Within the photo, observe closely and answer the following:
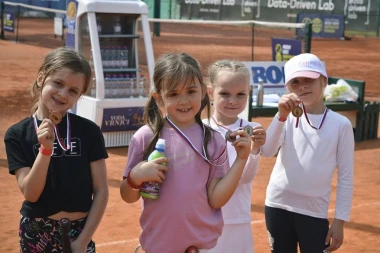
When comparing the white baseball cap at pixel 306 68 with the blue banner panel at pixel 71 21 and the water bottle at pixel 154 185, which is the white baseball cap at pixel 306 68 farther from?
the blue banner panel at pixel 71 21

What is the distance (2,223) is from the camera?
302 inches

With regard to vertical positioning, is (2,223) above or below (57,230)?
below

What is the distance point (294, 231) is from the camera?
454cm

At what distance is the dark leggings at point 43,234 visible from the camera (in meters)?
3.59

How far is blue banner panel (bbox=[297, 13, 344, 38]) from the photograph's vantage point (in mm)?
33906

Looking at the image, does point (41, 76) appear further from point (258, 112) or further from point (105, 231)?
point (258, 112)

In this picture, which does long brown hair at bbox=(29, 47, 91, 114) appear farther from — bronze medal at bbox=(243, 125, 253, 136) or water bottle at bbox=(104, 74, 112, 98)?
water bottle at bbox=(104, 74, 112, 98)

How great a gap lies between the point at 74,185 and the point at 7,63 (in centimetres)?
1991

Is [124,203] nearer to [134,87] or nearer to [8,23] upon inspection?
[134,87]

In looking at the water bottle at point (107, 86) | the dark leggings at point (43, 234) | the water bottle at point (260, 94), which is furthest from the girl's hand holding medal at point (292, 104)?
the water bottle at point (260, 94)

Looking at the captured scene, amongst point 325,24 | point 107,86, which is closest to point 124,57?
point 107,86

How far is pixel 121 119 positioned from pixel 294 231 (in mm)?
7217

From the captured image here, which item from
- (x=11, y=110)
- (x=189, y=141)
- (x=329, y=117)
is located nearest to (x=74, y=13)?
(x=11, y=110)

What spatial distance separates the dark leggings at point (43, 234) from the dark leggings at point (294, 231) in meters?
1.35
